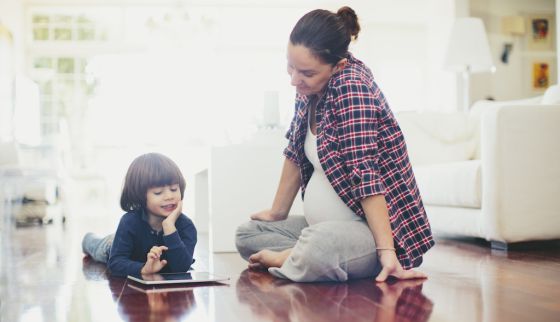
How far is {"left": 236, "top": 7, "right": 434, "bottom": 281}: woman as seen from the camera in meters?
2.07

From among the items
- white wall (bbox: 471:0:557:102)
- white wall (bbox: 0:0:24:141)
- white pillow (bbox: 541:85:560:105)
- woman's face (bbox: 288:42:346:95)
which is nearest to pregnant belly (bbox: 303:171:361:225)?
woman's face (bbox: 288:42:346:95)

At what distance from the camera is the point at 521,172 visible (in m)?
3.15

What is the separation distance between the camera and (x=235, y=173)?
10.9 feet

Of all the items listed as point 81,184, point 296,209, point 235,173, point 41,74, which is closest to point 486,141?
point 296,209

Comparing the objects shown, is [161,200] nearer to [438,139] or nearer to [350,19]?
[350,19]

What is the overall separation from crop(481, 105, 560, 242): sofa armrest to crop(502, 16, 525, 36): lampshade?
595 centimetres

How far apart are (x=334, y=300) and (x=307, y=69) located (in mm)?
670

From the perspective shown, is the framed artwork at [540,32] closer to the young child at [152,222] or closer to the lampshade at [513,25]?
the lampshade at [513,25]

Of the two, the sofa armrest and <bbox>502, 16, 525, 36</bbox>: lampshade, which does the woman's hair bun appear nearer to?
the sofa armrest

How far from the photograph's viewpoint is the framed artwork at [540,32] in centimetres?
905

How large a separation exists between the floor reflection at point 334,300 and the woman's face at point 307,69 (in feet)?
1.86

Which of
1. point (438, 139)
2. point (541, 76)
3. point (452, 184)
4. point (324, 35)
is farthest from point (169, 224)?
point (541, 76)

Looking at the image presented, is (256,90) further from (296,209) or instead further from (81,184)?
(296,209)

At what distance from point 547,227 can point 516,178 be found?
25 centimetres
